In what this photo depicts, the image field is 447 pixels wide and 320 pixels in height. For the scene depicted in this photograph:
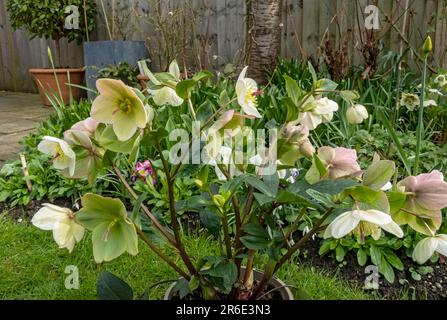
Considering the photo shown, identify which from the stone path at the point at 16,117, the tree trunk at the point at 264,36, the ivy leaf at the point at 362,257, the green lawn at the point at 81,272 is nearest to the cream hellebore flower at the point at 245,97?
the green lawn at the point at 81,272

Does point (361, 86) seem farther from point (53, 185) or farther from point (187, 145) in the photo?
point (187, 145)

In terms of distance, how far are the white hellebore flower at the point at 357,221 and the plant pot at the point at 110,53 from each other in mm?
3894

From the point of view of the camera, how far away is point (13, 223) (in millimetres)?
1812

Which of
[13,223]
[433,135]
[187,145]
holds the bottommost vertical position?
[13,223]

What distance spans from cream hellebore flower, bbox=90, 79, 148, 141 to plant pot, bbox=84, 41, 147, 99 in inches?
147

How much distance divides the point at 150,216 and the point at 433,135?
195 cm

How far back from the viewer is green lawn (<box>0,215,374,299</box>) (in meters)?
1.32

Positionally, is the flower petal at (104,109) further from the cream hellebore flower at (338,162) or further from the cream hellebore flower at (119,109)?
the cream hellebore flower at (338,162)

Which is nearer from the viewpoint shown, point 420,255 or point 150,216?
point 420,255

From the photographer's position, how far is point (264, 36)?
3127mm

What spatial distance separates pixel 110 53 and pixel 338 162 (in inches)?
153

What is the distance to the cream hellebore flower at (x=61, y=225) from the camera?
71 cm

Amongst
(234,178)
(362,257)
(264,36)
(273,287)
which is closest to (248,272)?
(273,287)

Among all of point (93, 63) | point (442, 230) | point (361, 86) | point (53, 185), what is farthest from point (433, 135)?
point (93, 63)
